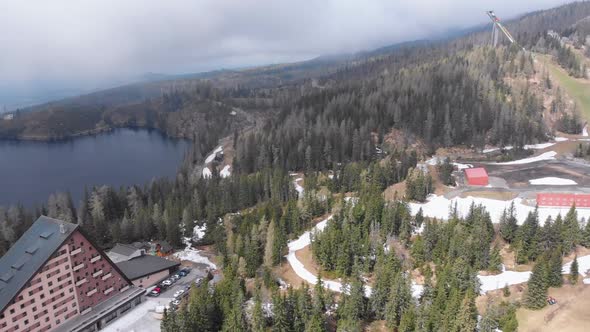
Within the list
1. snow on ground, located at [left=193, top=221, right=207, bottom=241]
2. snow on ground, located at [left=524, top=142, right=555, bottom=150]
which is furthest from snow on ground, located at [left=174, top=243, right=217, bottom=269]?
snow on ground, located at [left=524, top=142, right=555, bottom=150]

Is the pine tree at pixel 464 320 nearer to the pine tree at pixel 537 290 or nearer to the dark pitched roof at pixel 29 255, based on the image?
the pine tree at pixel 537 290

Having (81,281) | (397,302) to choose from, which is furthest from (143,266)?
(397,302)

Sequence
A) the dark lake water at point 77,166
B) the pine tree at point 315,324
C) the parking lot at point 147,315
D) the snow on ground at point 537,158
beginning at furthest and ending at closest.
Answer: the dark lake water at point 77,166, the snow on ground at point 537,158, the parking lot at point 147,315, the pine tree at point 315,324

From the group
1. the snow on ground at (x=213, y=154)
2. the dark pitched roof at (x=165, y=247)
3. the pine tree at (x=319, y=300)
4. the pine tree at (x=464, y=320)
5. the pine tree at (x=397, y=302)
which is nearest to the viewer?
the pine tree at (x=464, y=320)

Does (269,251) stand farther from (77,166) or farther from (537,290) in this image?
(77,166)

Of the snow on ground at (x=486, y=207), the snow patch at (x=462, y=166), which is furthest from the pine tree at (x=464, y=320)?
the snow patch at (x=462, y=166)

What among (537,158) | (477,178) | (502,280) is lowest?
(502,280)

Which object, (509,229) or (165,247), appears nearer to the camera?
(509,229)
